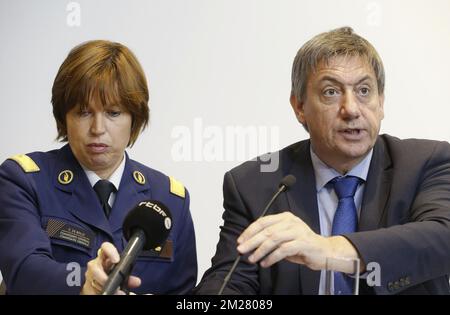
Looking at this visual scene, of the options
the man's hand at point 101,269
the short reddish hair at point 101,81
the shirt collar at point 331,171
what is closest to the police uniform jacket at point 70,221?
the short reddish hair at point 101,81

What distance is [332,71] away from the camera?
2148mm

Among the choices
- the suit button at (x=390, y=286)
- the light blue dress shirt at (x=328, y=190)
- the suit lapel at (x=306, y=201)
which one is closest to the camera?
the suit button at (x=390, y=286)

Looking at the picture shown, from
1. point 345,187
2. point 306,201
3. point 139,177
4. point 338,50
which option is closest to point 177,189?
point 139,177

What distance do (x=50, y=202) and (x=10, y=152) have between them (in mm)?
589

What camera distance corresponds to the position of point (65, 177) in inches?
87.4

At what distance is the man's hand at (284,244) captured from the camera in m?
1.53

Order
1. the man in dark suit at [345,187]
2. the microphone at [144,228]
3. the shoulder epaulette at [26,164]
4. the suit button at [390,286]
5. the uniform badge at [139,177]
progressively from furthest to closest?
1. the uniform badge at [139,177]
2. the shoulder epaulette at [26,164]
3. the man in dark suit at [345,187]
4. the suit button at [390,286]
5. the microphone at [144,228]

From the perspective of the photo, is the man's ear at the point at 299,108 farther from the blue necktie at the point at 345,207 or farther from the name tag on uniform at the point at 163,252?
the name tag on uniform at the point at 163,252

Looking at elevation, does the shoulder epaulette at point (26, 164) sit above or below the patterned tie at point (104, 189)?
above

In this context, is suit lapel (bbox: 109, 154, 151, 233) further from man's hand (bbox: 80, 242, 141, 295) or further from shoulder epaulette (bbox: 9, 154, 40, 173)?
man's hand (bbox: 80, 242, 141, 295)

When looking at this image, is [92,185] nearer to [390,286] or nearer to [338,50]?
[338,50]

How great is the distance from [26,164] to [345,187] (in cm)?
100

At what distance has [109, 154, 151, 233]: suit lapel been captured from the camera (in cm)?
218

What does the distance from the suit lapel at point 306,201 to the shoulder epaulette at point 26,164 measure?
0.80 meters
